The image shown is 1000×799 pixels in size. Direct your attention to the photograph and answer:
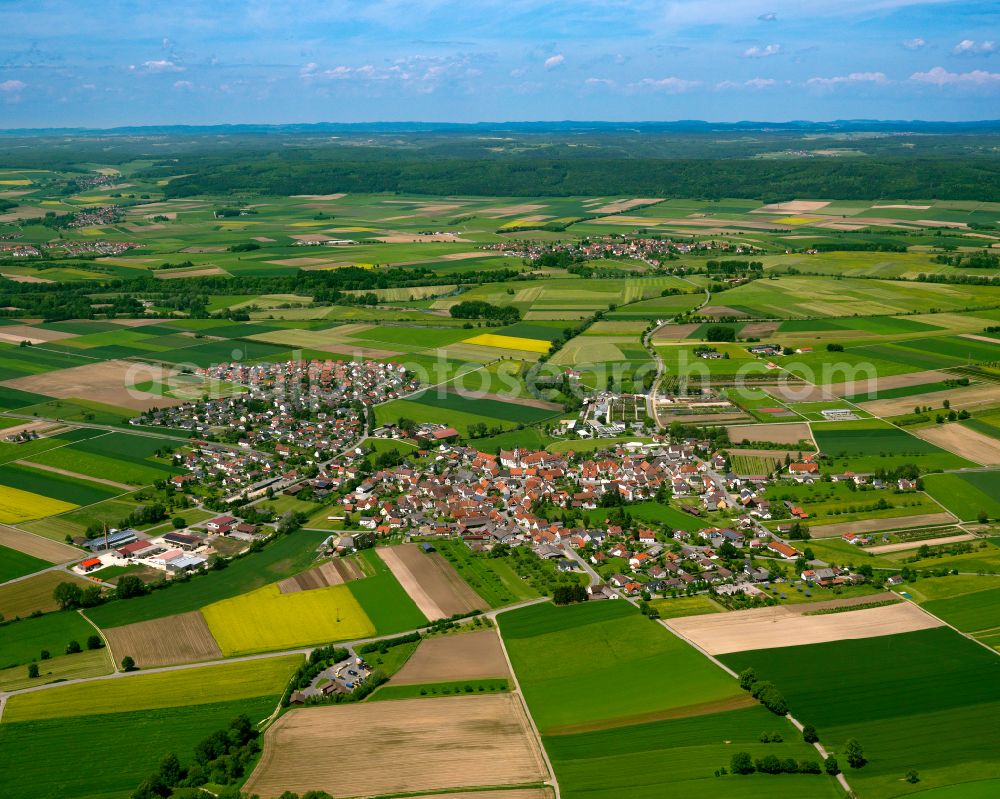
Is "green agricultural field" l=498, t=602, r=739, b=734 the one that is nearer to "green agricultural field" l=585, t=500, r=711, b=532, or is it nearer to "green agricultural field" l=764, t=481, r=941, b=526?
"green agricultural field" l=585, t=500, r=711, b=532

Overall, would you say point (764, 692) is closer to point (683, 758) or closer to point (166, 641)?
point (683, 758)

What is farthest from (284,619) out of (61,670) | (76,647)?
(61,670)

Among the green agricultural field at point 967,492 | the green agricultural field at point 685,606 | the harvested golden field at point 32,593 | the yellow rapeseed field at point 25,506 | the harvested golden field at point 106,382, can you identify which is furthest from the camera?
the harvested golden field at point 106,382

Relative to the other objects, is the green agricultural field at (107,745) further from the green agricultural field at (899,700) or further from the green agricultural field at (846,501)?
the green agricultural field at (846,501)

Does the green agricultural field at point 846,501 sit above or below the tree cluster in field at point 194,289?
below

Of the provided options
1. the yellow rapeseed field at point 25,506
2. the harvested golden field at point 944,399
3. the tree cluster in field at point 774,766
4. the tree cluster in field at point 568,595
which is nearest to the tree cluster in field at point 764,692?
the tree cluster in field at point 774,766

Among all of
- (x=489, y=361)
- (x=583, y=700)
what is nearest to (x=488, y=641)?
(x=583, y=700)

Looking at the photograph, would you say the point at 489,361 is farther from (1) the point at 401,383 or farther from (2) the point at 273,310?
(2) the point at 273,310
